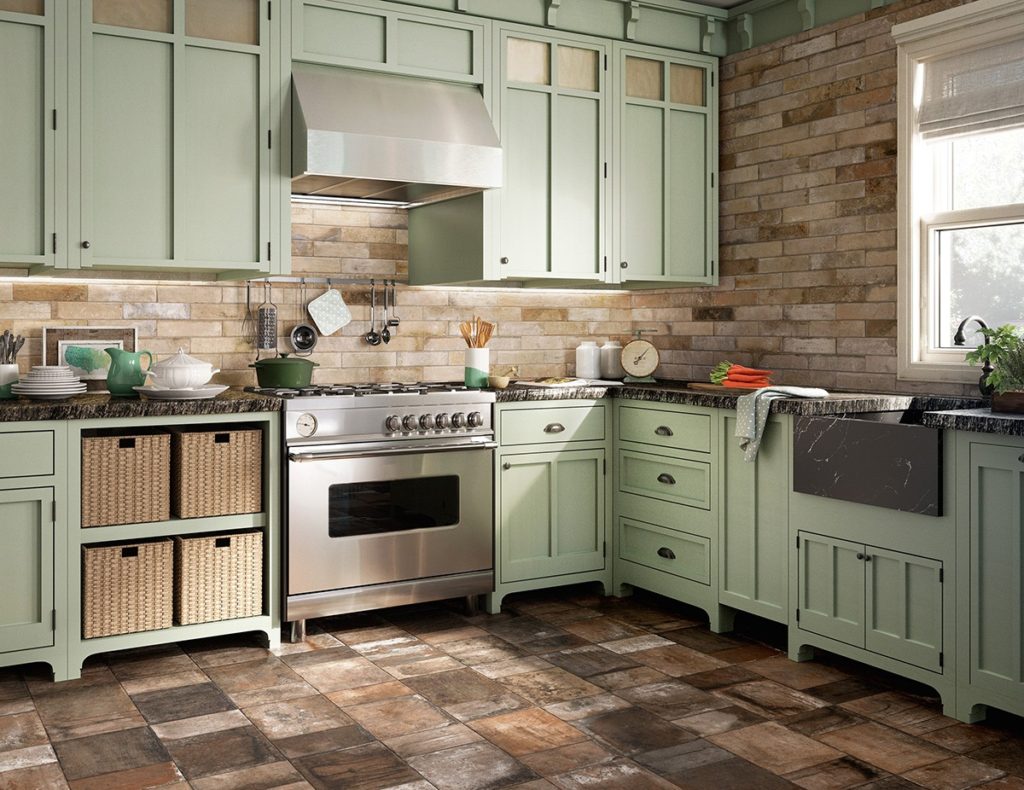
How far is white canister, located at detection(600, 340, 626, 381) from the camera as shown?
16.7ft

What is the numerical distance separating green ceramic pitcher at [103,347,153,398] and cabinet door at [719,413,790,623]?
217 centimetres

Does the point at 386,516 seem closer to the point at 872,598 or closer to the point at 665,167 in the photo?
the point at 872,598

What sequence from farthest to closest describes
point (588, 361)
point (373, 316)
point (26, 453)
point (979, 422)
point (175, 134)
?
point (588, 361)
point (373, 316)
point (175, 134)
point (26, 453)
point (979, 422)

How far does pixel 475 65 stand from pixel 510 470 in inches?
65.7

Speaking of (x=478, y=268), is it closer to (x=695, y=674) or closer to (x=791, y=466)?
(x=791, y=466)

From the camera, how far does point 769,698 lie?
3336 millimetres

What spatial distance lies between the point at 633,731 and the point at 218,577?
5.18ft

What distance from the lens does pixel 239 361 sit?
4.41 m

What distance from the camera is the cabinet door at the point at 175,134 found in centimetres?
371

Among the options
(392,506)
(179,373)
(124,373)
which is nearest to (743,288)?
(392,506)

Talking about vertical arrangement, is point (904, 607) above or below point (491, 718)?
above

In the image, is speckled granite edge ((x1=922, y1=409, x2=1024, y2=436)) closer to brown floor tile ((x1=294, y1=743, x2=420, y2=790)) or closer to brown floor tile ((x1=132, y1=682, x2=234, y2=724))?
brown floor tile ((x1=294, y1=743, x2=420, y2=790))

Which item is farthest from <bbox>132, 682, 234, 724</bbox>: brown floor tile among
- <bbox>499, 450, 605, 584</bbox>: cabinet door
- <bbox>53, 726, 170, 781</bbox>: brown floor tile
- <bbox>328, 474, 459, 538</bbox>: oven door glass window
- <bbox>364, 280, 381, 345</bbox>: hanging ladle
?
<bbox>364, 280, 381, 345</bbox>: hanging ladle

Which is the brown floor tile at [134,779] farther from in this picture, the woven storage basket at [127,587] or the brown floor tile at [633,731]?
the brown floor tile at [633,731]
